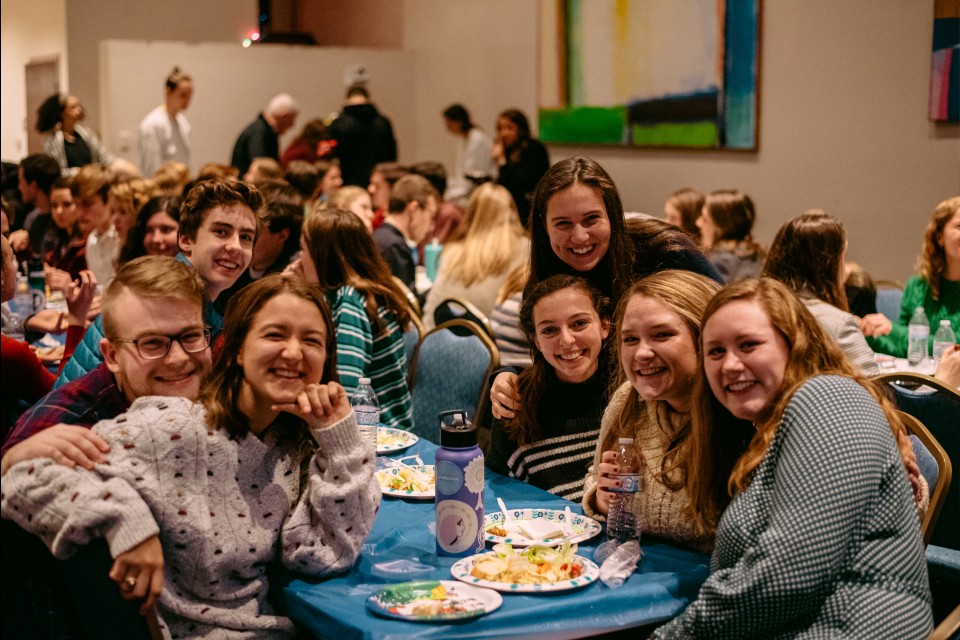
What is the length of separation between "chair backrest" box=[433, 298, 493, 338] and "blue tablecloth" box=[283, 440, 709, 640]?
2276mm

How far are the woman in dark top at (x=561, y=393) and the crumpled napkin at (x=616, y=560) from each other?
21.0 inches

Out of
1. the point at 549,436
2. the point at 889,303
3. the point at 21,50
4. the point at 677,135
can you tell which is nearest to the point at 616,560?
the point at 549,436

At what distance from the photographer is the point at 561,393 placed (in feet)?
9.50

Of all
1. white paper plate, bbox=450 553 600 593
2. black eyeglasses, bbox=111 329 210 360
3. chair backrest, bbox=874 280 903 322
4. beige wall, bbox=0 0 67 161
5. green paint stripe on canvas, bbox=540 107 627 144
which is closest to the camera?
white paper plate, bbox=450 553 600 593

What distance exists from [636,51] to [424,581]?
296 inches

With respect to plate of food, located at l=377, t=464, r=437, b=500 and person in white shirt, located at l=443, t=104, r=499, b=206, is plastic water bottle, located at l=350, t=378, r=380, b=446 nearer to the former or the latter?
plate of food, located at l=377, t=464, r=437, b=500

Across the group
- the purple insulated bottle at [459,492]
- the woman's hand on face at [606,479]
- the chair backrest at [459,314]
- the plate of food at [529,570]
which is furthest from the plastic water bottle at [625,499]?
the chair backrest at [459,314]

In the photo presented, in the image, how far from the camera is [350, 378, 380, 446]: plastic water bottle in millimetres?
3109

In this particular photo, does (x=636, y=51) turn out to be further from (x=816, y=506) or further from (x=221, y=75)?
(x=816, y=506)

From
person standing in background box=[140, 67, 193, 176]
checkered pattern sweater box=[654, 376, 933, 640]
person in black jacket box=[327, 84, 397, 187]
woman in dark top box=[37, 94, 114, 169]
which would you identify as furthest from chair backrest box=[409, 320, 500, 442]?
person standing in background box=[140, 67, 193, 176]

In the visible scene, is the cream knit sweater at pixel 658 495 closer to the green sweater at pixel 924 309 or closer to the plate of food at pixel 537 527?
the plate of food at pixel 537 527

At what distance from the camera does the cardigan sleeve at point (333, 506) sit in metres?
2.14

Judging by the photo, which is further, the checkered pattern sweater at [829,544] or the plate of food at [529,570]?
the plate of food at [529,570]

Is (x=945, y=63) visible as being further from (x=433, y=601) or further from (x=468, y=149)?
(x=433, y=601)
